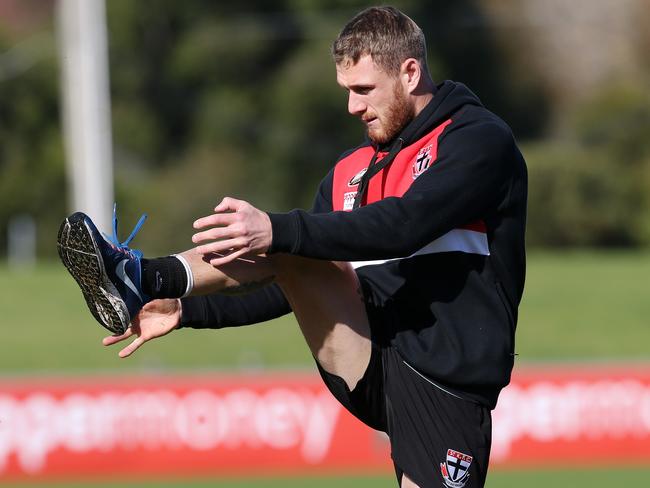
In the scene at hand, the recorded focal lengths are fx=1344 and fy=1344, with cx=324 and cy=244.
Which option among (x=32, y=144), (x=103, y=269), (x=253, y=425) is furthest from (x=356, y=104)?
(x=32, y=144)

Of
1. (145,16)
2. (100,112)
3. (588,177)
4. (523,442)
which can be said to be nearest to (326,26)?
(145,16)

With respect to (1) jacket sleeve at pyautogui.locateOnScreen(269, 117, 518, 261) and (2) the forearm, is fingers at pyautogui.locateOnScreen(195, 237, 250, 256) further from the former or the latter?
(2) the forearm

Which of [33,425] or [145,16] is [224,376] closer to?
[33,425]

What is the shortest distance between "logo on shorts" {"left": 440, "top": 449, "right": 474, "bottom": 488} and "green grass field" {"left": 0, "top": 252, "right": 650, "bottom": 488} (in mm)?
11473

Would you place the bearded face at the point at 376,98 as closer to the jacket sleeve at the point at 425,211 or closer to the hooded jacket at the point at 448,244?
the hooded jacket at the point at 448,244

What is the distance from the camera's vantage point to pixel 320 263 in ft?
14.6

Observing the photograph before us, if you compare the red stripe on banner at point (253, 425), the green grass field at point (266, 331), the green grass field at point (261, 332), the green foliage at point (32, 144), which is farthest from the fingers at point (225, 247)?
the green foliage at point (32, 144)

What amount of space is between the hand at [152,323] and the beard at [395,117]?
3.08 ft

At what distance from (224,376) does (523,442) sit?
2637mm

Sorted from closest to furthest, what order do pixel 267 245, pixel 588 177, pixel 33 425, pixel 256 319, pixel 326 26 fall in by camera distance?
1. pixel 267 245
2. pixel 256 319
3. pixel 33 425
4. pixel 588 177
5. pixel 326 26

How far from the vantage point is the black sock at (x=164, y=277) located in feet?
14.3

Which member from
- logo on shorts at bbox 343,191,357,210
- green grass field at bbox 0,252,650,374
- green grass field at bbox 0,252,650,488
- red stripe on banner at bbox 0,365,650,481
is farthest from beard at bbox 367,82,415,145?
green grass field at bbox 0,252,650,374

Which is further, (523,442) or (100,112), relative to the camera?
(100,112)

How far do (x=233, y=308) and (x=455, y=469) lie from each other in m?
1.01
